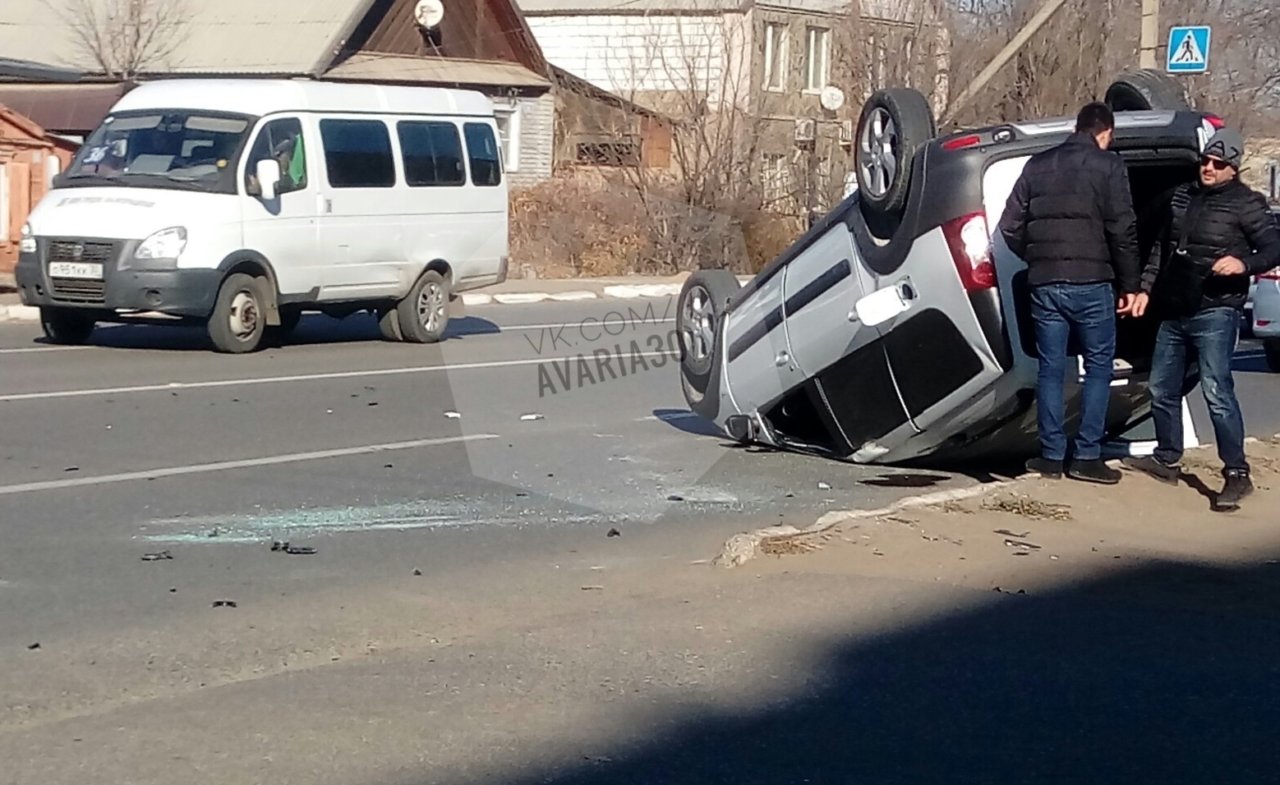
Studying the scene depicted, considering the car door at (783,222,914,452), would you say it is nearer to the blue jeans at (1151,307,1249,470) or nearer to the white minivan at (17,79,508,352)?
the blue jeans at (1151,307,1249,470)

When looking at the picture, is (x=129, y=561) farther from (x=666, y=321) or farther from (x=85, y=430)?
(x=666, y=321)

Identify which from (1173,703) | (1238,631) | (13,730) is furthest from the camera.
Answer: (1238,631)

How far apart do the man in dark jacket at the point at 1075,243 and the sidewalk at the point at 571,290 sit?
14660 mm

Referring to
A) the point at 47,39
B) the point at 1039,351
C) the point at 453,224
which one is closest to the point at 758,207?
the point at 453,224

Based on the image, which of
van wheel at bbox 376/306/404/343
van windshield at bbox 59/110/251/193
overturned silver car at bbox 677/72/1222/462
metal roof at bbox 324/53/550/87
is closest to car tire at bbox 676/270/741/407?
overturned silver car at bbox 677/72/1222/462

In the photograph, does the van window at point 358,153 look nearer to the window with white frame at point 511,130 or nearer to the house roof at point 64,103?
the house roof at point 64,103

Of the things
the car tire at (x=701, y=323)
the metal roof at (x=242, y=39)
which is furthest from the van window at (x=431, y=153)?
the metal roof at (x=242, y=39)

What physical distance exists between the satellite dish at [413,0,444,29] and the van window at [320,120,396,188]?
20.9 metres

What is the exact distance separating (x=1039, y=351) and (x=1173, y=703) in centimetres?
321

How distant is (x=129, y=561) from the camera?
7.85 metres

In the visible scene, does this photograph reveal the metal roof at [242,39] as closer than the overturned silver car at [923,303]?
No

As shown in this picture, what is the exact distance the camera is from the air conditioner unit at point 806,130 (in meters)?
33.1

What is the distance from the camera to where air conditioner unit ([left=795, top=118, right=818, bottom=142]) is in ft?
109

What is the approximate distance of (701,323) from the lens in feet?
37.5
